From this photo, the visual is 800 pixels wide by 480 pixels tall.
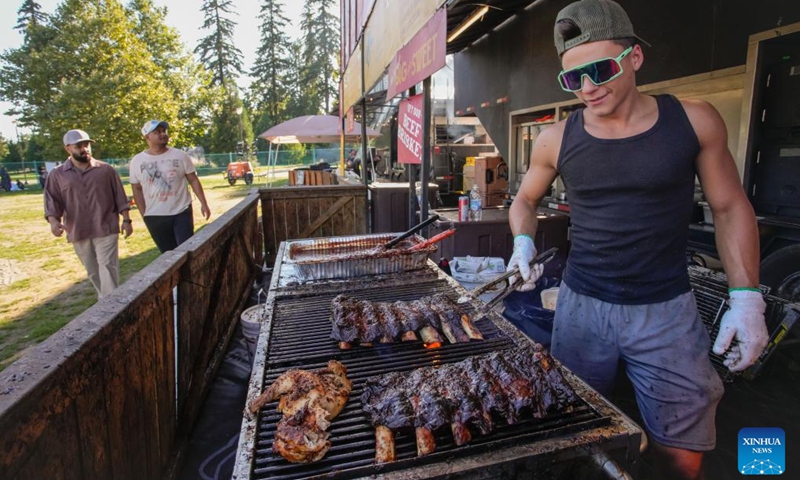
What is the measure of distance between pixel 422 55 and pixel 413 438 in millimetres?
3073

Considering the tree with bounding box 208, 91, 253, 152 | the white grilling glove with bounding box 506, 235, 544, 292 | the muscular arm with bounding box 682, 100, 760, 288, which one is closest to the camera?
the muscular arm with bounding box 682, 100, 760, 288

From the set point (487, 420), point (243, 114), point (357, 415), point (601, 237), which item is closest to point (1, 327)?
point (357, 415)

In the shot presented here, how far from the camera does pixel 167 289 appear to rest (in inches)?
103

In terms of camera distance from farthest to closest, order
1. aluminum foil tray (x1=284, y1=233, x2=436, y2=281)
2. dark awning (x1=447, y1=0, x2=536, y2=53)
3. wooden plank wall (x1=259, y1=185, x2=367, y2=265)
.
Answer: wooden plank wall (x1=259, y1=185, x2=367, y2=265) < dark awning (x1=447, y1=0, x2=536, y2=53) < aluminum foil tray (x1=284, y1=233, x2=436, y2=281)

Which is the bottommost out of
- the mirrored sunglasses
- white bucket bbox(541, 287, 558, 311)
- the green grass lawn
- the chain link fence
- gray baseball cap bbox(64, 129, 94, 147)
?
the green grass lawn

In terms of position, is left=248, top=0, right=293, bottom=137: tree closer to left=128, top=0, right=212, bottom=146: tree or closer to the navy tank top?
left=128, top=0, right=212, bottom=146: tree

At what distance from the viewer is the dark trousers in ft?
18.0

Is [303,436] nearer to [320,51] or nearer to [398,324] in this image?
[398,324]

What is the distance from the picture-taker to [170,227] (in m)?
5.56

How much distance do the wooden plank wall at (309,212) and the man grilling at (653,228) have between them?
20.2 feet

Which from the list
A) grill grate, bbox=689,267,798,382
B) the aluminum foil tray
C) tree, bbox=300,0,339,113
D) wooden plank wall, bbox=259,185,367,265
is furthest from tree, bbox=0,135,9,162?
grill grate, bbox=689,267,798,382

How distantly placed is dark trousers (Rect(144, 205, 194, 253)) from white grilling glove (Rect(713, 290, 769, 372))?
18.5 feet

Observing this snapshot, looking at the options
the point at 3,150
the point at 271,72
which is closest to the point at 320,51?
the point at 271,72

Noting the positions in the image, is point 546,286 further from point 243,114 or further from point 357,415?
point 243,114
